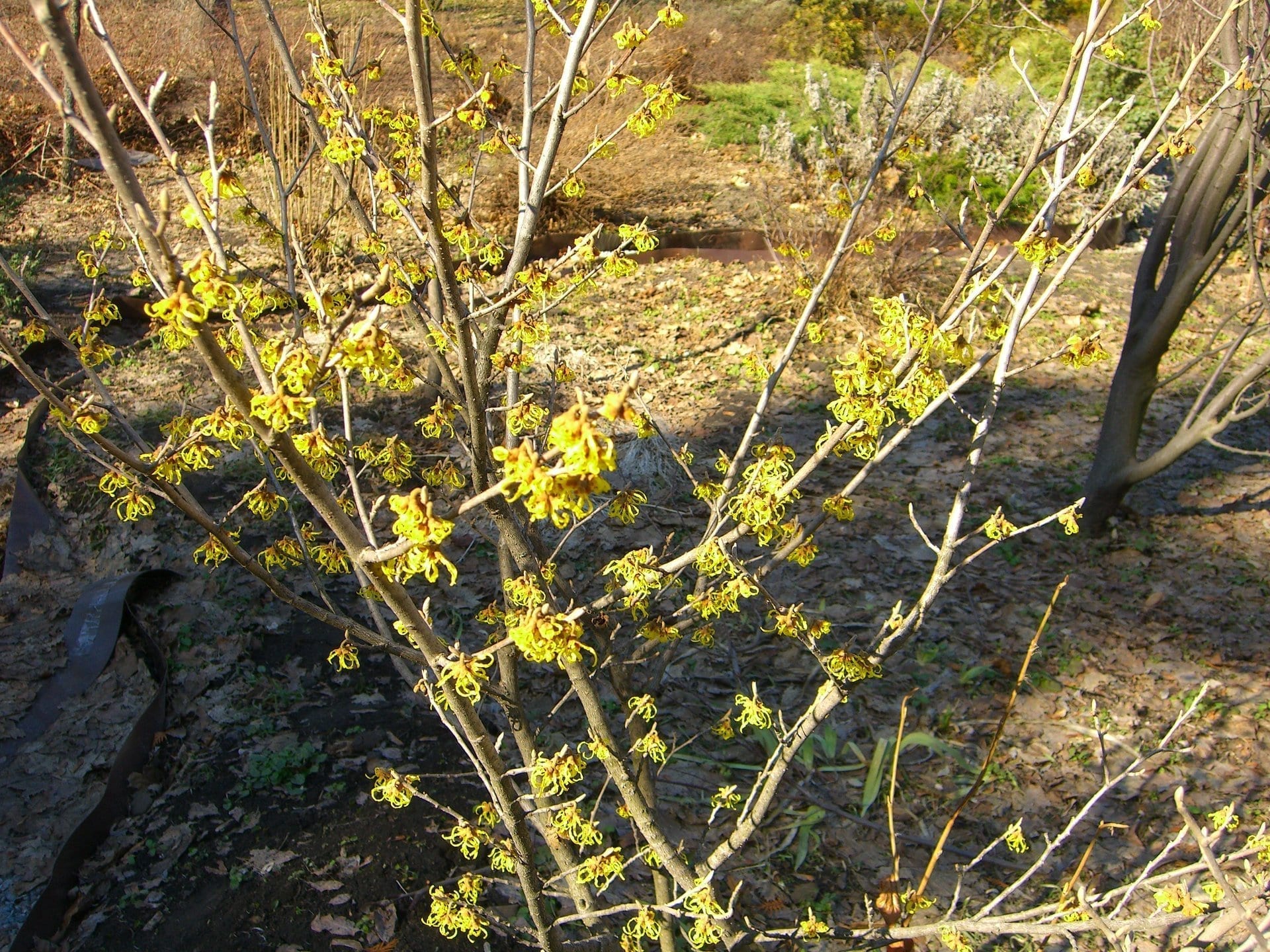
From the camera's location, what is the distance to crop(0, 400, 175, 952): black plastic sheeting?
271cm

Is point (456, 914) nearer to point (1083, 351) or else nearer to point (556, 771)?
point (556, 771)

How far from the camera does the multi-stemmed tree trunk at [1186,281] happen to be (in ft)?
12.6

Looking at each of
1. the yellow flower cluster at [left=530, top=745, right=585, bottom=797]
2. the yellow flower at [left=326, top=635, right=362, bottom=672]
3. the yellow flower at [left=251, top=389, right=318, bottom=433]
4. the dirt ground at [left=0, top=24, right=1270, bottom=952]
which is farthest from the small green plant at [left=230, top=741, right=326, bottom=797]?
the yellow flower at [left=251, top=389, right=318, bottom=433]

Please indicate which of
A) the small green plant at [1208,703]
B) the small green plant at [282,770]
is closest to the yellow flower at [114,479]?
the small green plant at [282,770]

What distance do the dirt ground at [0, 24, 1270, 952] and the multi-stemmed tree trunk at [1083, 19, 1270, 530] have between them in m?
0.50

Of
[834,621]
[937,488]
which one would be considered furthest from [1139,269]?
[834,621]

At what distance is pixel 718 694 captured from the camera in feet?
12.8

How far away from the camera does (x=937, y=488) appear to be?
5.20 meters

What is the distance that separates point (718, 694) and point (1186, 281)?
285 centimetres

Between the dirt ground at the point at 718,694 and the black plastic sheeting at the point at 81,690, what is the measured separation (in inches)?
2.5

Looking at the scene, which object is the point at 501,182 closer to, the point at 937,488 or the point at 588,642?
the point at 937,488

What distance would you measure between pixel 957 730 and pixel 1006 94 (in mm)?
8001

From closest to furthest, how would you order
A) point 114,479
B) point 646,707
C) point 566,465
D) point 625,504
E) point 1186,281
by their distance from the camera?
1. point 566,465
2. point 114,479
3. point 625,504
4. point 646,707
5. point 1186,281

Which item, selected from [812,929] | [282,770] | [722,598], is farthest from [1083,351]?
[282,770]
